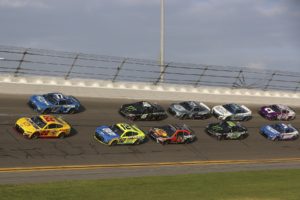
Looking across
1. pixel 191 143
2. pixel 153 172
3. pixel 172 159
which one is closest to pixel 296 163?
pixel 191 143

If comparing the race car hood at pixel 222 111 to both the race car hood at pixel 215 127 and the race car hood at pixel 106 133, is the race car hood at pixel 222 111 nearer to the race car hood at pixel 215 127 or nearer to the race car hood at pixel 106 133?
the race car hood at pixel 215 127

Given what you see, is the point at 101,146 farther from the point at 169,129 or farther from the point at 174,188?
the point at 174,188

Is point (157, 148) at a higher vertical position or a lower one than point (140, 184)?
lower

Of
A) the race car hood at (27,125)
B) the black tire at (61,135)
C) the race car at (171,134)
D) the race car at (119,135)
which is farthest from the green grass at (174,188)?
the black tire at (61,135)

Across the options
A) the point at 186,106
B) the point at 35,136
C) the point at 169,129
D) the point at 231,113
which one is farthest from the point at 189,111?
the point at 35,136

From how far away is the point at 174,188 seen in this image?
29328 millimetres

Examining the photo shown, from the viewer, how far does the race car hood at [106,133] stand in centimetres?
3800

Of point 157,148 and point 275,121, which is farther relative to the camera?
point 275,121

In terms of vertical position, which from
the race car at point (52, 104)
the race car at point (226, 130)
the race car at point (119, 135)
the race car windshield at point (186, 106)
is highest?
the race car at point (52, 104)

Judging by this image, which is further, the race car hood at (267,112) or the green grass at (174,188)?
the race car hood at (267,112)

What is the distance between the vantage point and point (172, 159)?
1497 inches

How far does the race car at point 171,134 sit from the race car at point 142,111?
110 inches

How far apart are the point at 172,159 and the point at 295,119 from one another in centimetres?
2332

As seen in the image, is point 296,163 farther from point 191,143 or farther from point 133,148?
point 133,148
